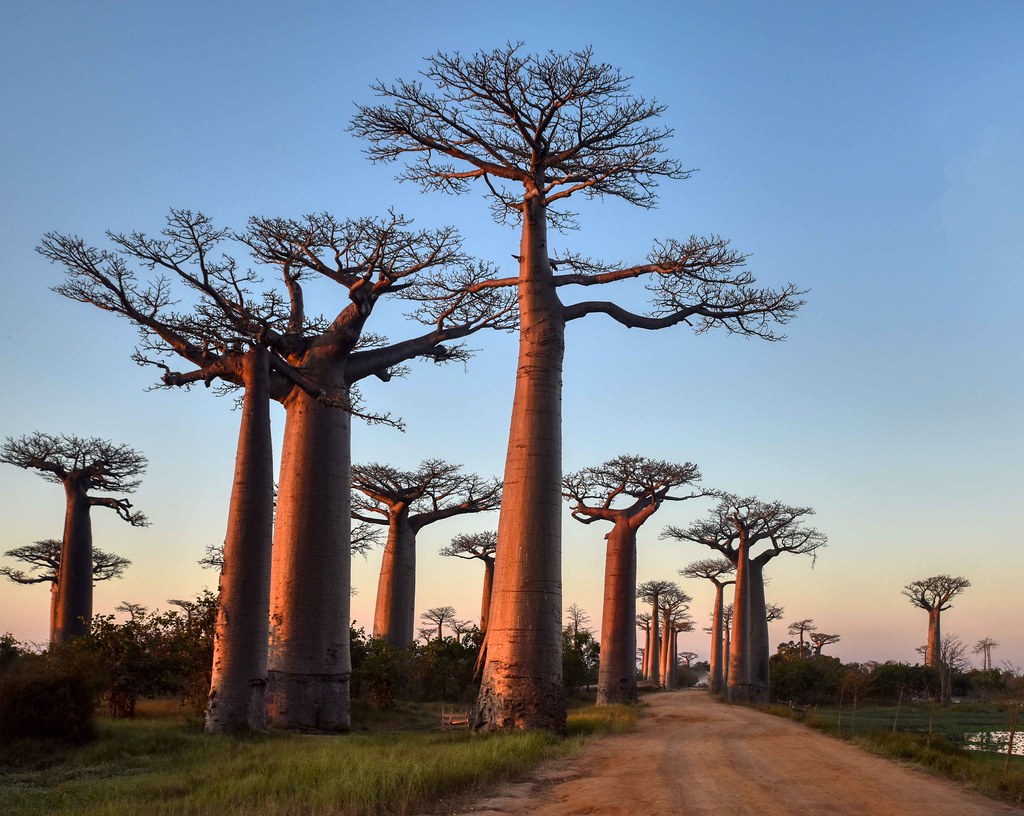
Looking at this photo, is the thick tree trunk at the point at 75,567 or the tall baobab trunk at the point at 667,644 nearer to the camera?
the thick tree trunk at the point at 75,567

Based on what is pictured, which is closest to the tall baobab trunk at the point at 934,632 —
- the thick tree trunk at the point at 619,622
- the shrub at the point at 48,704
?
the thick tree trunk at the point at 619,622

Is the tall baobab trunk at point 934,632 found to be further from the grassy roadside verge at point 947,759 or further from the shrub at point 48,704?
the shrub at point 48,704

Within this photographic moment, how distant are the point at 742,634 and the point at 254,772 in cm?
2440

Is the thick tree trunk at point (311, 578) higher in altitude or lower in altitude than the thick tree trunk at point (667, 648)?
higher

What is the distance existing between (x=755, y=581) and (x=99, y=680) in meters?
23.6

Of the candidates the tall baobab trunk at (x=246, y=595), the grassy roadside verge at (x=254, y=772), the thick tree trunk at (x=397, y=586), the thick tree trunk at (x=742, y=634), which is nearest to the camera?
the grassy roadside verge at (x=254, y=772)

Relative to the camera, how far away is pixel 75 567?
24.2 m

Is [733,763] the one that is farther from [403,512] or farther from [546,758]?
[403,512]

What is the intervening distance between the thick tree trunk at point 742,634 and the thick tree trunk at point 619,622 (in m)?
7.20

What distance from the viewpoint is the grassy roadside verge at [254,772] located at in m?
6.62

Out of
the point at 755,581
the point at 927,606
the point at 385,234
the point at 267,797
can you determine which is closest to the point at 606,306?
the point at 385,234

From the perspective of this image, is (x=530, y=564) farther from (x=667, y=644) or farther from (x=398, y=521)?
(x=667, y=644)

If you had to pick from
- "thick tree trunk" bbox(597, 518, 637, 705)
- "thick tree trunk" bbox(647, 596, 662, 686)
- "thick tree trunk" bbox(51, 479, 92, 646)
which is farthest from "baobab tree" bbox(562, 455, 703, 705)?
"thick tree trunk" bbox(647, 596, 662, 686)

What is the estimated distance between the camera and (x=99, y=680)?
1209cm
